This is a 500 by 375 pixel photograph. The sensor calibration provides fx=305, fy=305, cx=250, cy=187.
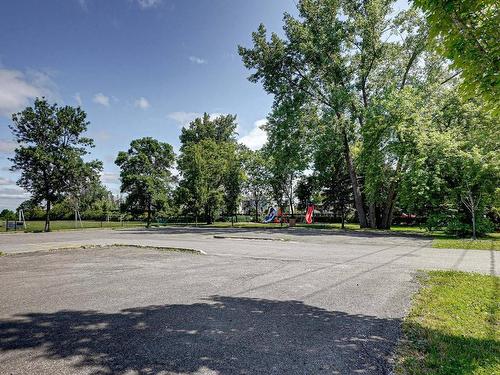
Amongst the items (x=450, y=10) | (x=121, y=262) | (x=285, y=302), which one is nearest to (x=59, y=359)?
(x=285, y=302)

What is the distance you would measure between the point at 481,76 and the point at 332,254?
Result: 8.78 m

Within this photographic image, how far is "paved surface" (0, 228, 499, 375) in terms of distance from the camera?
11.3 feet

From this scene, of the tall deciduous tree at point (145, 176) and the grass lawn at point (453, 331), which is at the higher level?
the tall deciduous tree at point (145, 176)

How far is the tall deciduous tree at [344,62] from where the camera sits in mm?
27266

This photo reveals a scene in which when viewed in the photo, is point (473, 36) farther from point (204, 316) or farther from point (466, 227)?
point (466, 227)

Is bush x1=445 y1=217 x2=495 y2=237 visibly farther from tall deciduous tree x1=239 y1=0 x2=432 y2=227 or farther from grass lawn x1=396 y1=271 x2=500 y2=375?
grass lawn x1=396 y1=271 x2=500 y2=375

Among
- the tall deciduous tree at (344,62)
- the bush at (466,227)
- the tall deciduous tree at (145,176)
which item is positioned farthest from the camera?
the tall deciduous tree at (145,176)

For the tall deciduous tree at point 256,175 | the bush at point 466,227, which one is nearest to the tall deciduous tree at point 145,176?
the tall deciduous tree at point 256,175

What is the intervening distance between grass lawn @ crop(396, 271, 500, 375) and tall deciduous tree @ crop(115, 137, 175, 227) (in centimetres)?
3464

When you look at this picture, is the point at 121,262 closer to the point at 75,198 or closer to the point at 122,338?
the point at 122,338

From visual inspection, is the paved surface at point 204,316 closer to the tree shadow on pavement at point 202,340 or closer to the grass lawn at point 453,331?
the tree shadow on pavement at point 202,340

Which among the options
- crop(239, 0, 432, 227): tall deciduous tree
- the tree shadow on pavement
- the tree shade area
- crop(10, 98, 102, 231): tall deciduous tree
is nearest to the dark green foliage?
the tree shadow on pavement

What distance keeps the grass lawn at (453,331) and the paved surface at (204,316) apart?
0.25 metres

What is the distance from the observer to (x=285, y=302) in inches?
227
